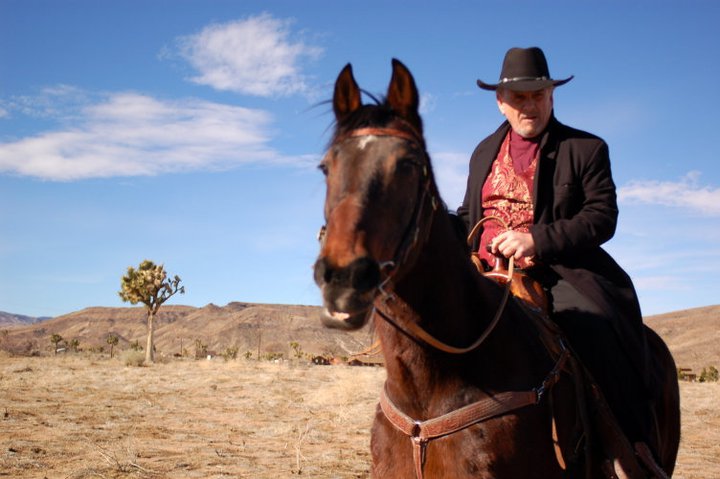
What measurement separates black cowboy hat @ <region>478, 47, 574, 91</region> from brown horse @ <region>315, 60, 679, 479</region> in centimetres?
143

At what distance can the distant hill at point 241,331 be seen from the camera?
67438 millimetres

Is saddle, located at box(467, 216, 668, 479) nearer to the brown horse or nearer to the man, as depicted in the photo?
the brown horse

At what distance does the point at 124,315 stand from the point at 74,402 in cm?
10922

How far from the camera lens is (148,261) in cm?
4575

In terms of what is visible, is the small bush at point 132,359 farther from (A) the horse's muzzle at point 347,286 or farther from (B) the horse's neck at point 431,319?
(A) the horse's muzzle at point 347,286

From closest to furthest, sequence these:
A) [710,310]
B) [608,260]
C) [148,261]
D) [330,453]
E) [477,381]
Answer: [477,381], [608,260], [330,453], [148,261], [710,310]

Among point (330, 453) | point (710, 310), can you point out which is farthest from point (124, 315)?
point (330, 453)

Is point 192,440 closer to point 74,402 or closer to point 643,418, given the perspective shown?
point 74,402

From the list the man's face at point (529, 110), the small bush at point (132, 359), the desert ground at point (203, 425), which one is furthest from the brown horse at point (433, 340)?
the small bush at point (132, 359)

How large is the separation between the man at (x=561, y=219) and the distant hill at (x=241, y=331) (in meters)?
52.0

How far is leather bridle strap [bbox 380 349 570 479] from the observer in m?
3.13

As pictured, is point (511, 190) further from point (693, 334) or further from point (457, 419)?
point (693, 334)

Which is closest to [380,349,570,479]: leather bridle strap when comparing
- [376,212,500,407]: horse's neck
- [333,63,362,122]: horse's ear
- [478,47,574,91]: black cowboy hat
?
[376,212,500,407]: horse's neck

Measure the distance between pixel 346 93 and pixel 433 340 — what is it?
1363mm
